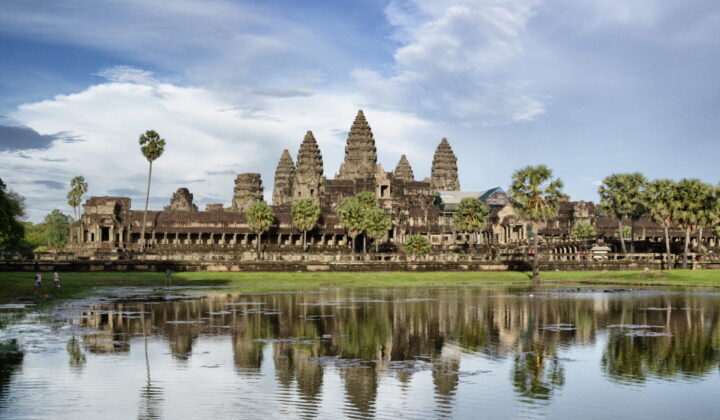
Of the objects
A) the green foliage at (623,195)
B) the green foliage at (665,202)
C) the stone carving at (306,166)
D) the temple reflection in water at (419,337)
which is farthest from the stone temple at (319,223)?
the temple reflection in water at (419,337)

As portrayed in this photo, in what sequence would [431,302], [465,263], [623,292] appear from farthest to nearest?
[465,263]
[623,292]
[431,302]

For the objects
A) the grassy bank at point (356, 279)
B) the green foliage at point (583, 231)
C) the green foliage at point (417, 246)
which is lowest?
the grassy bank at point (356, 279)

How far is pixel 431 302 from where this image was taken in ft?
154

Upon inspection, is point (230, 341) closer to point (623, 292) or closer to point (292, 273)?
point (623, 292)

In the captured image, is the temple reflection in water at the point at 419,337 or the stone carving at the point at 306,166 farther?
the stone carving at the point at 306,166

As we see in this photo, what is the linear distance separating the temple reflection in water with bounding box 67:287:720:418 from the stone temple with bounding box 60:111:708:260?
4733cm

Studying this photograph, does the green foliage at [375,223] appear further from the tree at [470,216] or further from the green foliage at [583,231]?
the green foliage at [583,231]

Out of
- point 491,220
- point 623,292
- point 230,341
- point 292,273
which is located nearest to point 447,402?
point 230,341

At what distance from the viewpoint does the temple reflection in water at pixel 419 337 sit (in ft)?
69.9

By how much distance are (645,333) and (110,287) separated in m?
43.3

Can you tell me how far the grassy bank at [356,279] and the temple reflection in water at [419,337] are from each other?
17871 mm

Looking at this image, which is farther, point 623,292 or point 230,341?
point 623,292

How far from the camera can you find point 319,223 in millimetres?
138375

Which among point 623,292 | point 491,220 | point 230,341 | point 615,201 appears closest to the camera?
point 230,341
